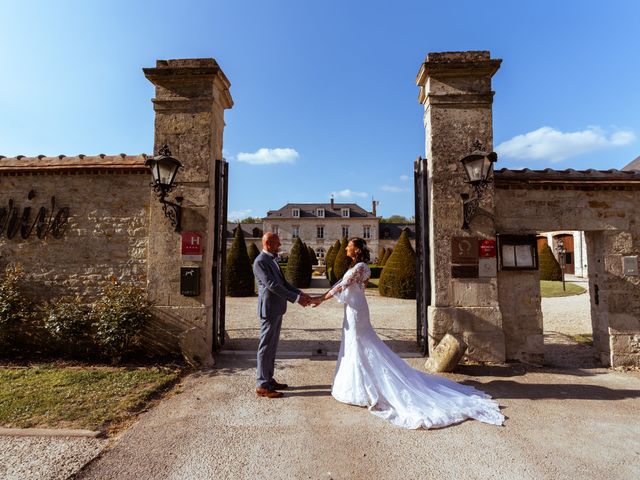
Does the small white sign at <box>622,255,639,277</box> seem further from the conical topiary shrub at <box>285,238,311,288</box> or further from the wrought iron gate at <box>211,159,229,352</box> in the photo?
the conical topiary shrub at <box>285,238,311,288</box>

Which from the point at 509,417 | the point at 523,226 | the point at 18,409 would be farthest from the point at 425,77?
the point at 18,409

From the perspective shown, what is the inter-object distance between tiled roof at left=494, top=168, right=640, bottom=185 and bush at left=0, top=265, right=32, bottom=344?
738 centimetres

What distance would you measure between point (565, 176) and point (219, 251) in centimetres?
541

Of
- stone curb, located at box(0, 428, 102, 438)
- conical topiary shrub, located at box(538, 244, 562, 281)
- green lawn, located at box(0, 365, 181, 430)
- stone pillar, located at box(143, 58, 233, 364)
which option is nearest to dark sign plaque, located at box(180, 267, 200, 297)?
stone pillar, located at box(143, 58, 233, 364)

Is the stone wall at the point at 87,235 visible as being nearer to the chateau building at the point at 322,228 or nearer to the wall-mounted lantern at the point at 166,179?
the wall-mounted lantern at the point at 166,179

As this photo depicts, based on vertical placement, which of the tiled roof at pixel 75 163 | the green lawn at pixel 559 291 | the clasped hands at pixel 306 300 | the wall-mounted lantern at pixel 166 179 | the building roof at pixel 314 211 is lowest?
the green lawn at pixel 559 291

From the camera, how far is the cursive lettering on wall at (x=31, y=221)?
5.32 m

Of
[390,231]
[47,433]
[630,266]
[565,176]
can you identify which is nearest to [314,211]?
[390,231]

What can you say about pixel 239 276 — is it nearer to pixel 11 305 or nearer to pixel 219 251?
pixel 219 251

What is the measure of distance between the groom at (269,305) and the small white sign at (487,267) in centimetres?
268

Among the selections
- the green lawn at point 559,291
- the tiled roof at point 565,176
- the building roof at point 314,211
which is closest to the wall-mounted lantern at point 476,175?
the tiled roof at point 565,176

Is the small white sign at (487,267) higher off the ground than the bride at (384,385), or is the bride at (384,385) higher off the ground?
the small white sign at (487,267)

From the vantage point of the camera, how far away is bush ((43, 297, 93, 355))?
15.7ft

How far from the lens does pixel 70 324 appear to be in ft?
15.6
